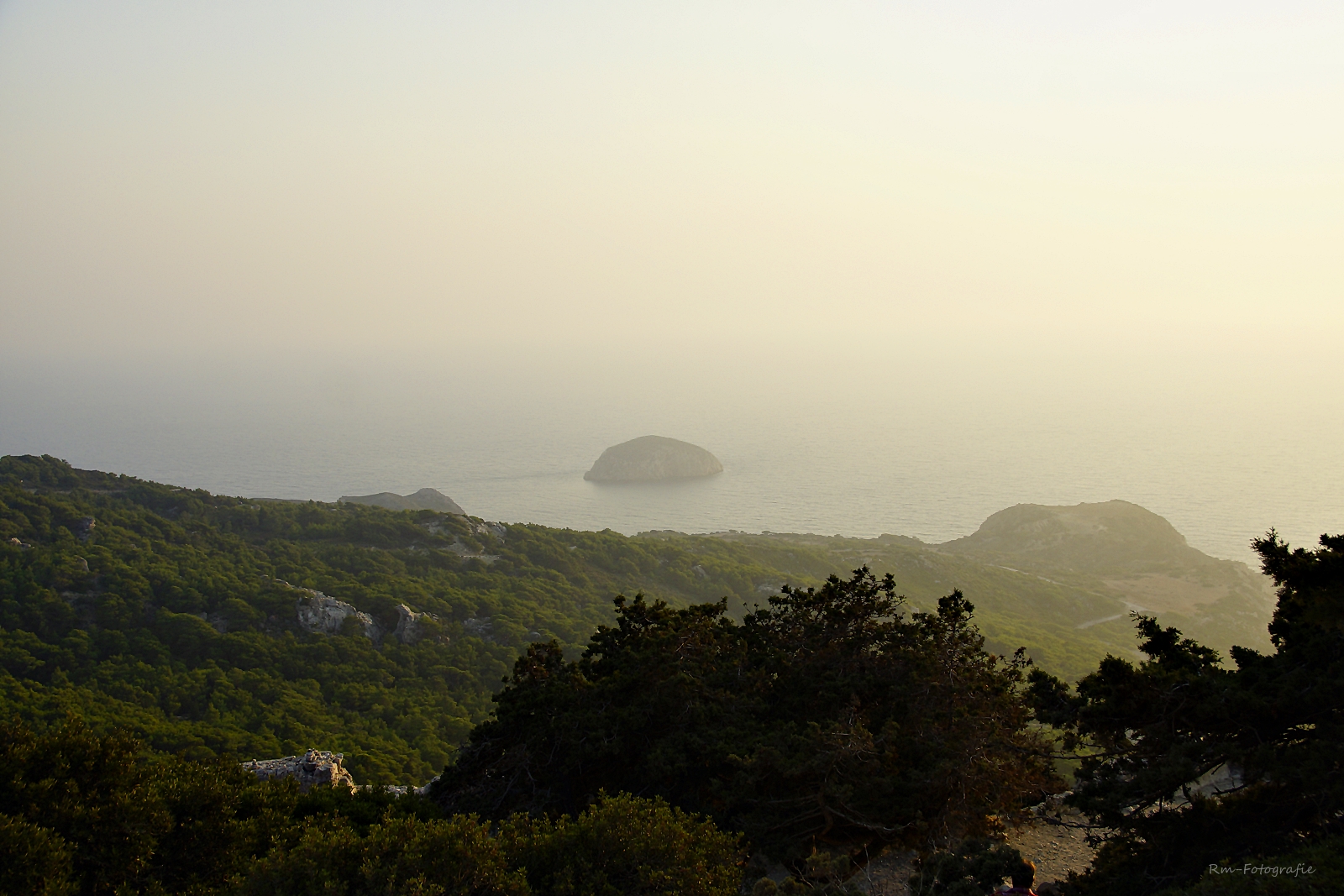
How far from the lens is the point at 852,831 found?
1589cm

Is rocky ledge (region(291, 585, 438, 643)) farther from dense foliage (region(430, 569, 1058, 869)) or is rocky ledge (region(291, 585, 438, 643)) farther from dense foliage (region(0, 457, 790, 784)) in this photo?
dense foliage (region(430, 569, 1058, 869))

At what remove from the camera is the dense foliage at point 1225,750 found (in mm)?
10359

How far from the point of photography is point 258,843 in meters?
12.4

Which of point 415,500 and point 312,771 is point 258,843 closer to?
point 312,771

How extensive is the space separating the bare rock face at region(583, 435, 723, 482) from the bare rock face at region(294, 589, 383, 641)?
332 ft

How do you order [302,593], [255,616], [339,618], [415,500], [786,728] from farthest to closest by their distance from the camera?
1. [415,500]
2. [302,593]
3. [339,618]
4. [255,616]
5. [786,728]

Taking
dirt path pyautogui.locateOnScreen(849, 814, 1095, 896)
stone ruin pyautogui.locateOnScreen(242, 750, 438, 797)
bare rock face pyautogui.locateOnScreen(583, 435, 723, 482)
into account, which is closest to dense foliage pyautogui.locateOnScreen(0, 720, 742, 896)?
dirt path pyautogui.locateOnScreen(849, 814, 1095, 896)

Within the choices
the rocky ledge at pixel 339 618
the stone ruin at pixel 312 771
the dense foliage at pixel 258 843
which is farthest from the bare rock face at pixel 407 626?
the dense foliage at pixel 258 843

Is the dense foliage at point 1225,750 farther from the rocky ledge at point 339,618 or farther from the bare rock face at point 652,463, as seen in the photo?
the bare rock face at point 652,463

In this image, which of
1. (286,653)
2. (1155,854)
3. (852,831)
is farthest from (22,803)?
(286,653)

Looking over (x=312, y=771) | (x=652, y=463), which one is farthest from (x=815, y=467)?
(x=312, y=771)

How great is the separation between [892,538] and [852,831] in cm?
8509

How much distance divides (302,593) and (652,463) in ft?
346

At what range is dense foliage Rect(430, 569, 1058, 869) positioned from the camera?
14797mm
